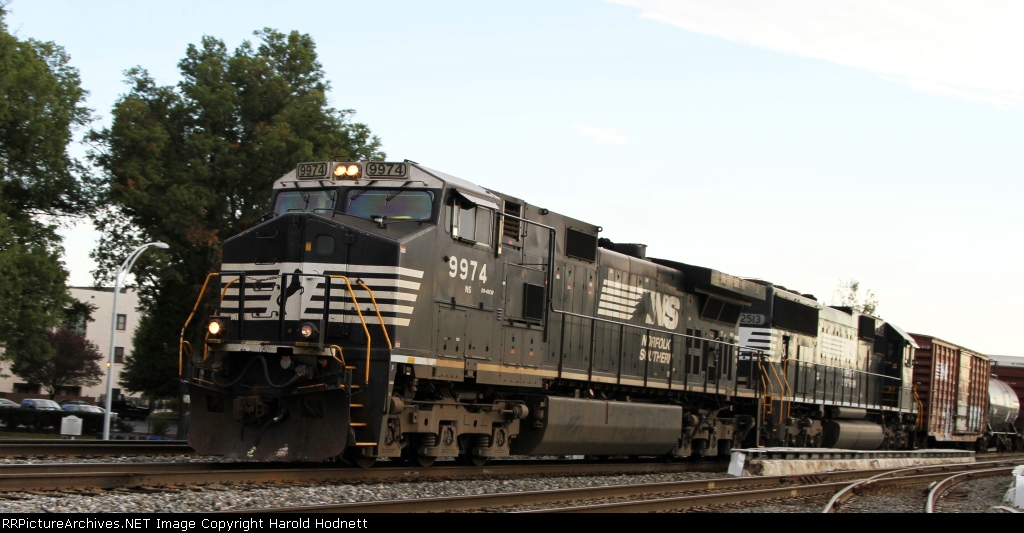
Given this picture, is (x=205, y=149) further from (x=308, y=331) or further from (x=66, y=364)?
(x=66, y=364)

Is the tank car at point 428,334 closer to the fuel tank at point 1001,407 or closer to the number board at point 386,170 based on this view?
the number board at point 386,170

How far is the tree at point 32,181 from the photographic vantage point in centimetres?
2641

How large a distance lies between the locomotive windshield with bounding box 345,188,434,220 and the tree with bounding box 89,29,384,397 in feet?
60.6

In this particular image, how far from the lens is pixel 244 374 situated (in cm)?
1198

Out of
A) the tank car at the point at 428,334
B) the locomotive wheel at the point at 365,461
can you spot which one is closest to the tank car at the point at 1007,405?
the tank car at the point at 428,334

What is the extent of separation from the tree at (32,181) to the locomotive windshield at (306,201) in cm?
1525

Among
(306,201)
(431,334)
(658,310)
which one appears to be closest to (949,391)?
(658,310)

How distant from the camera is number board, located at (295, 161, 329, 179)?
42.7 feet

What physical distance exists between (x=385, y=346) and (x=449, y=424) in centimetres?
195

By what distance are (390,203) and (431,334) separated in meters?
1.68

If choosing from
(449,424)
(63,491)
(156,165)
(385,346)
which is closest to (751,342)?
(449,424)

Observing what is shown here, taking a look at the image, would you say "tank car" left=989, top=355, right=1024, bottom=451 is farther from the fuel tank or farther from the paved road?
the paved road

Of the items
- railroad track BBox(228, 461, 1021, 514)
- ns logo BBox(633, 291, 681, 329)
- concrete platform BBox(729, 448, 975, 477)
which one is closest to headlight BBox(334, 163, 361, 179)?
railroad track BBox(228, 461, 1021, 514)

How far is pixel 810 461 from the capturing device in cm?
1809
